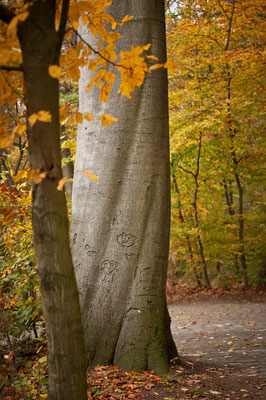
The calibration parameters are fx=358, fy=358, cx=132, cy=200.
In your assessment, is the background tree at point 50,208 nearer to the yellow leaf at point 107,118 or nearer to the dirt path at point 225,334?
the yellow leaf at point 107,118

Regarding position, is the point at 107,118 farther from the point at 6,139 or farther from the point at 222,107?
the point at 222,107

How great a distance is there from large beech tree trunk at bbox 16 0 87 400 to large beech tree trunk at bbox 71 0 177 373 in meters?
1.59

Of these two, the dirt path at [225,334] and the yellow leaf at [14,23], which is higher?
the yellow leaf at [14,23]

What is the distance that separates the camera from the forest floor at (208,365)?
9.89ft

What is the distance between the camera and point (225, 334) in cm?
646

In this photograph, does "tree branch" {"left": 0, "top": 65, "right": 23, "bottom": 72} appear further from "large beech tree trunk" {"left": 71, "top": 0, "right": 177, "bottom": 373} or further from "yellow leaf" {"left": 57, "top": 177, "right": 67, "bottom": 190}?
"large beech tree trunk" {"left": 71, "top": 0, "right": 177, "bottom": 373}

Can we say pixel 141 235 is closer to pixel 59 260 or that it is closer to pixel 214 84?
pixel 59 260

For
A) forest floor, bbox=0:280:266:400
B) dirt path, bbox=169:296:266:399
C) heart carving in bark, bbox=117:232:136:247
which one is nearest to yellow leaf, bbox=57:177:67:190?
forest floor, bbox=0:280:266:400

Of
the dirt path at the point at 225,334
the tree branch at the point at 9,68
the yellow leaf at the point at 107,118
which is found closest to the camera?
the tree branch at the point at 9,68

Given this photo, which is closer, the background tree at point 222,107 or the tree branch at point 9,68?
the tree branch at point 9,68

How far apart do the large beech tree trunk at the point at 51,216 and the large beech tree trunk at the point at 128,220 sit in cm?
159

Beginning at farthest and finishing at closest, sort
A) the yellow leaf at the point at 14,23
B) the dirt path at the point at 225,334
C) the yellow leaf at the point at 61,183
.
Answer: the dirt path at the point at 225,334 < the yellow leaf at the point at 61,183 < the yellow leaf at the point at 14,23

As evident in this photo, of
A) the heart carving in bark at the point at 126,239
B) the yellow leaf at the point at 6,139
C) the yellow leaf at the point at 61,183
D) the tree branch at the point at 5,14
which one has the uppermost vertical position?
the tree branch at the point at 5,14

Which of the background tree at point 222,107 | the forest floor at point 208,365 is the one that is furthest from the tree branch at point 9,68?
the background tree at point 222,107
